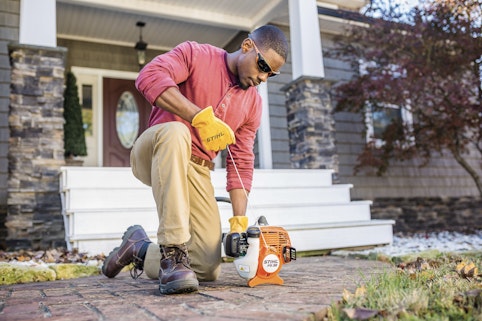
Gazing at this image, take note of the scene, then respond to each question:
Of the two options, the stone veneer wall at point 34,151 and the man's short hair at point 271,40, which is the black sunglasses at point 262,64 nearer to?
the man's short hair at point 271,40

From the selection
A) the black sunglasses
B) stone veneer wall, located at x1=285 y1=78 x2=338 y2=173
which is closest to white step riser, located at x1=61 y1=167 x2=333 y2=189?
stone veneer wall, located at x1=285 y1=78 x2=338 y2=173

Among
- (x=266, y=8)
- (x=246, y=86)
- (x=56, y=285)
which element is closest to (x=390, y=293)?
(x=246, y=86)

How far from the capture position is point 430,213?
25.4 ft

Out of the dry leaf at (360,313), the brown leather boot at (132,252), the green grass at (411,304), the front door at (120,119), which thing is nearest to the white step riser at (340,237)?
the brown leather boot at (132,252)

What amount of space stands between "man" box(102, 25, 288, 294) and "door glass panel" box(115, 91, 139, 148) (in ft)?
16.9

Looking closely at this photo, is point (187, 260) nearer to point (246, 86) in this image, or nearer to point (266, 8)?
point (246, 86)

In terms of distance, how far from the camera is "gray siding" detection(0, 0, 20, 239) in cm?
510

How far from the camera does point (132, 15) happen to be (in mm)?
6656

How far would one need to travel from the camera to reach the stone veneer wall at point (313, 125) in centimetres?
561

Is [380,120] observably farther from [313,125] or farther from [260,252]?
[260,252]

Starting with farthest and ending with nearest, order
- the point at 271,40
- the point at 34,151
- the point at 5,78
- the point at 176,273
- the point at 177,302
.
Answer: the point at 5,78 → the point at 34,151 → the point at 271,40 → the point at 176,273 → the point at 177,302

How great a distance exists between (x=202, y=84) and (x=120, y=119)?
18.6 ft

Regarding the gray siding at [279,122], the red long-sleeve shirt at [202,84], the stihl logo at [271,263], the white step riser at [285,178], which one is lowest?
the stihl logo at [271,263]

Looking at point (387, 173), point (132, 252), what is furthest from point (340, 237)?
point (387, 173)
